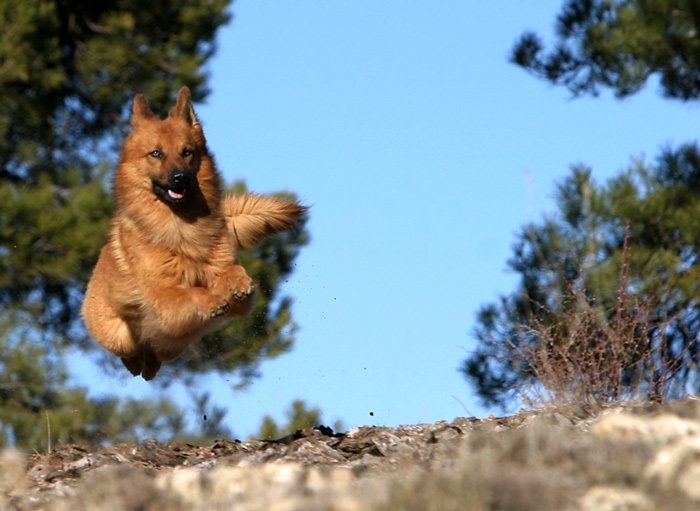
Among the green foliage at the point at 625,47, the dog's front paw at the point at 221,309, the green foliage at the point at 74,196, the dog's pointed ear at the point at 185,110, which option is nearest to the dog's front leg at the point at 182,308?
the dog's front paw at the point at 221,309

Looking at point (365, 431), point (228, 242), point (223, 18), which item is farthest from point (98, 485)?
point (223, 18)

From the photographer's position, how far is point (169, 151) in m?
6.41

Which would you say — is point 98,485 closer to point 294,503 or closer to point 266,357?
→ point 294,503

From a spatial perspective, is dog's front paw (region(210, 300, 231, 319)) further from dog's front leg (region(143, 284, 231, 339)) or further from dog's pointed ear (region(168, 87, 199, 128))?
dog's pointed ear (region(168, 87, 199, 128))

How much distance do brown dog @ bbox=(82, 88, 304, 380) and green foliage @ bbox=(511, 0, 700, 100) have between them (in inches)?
278

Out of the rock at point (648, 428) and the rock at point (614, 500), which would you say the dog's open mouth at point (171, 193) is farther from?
the rock at point (614, 500)

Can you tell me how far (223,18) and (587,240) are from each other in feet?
22.1

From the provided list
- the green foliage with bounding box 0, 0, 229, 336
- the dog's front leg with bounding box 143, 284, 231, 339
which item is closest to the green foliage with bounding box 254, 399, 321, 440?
the green foliage with bounding box 0, 0, 229, 336

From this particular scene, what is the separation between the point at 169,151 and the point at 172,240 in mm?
625

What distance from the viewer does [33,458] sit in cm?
595

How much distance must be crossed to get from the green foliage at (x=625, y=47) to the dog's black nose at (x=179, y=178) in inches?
310

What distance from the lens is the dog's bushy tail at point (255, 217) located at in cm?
715

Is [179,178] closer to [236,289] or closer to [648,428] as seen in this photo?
[236,289]

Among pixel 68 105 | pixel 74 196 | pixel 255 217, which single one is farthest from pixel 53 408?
pixel 255 217
